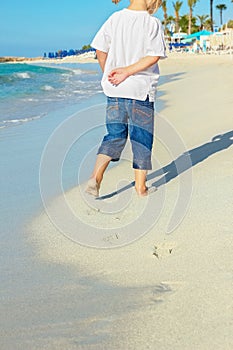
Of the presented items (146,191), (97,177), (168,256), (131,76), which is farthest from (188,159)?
(168,256)

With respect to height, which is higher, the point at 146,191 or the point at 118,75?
the point at 118,75

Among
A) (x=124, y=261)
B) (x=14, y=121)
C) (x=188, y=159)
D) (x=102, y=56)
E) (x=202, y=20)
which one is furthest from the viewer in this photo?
(x=202, y=20)

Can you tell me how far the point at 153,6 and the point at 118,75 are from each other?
21.0 inches

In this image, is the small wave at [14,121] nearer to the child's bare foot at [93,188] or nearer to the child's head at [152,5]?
the child's bare foot at [93,188]

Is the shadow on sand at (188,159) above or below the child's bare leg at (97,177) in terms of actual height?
below

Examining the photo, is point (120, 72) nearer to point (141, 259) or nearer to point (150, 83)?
point (150, 83)

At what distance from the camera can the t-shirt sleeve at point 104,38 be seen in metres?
3.15

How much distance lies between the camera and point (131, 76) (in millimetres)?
3148

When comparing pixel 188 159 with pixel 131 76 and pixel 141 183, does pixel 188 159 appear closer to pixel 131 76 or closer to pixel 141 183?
pixel 141 183

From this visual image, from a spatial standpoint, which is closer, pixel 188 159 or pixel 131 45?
pixel 131 45

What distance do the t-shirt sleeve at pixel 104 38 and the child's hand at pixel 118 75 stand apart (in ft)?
0.62

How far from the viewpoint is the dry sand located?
1.69 meters

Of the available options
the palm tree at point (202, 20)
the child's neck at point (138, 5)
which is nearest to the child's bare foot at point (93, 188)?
the child's neck at point (138, 5)

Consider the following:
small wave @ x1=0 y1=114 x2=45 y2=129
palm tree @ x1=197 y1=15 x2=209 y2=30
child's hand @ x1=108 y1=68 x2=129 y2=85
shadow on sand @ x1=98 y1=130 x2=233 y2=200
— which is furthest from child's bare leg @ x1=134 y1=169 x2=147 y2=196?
palm tree @ x1=197 y1=15 x2=209 y2=30
